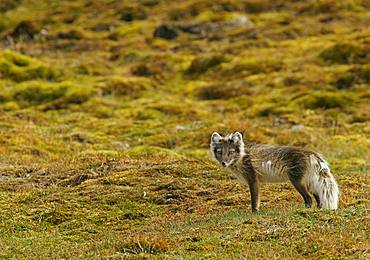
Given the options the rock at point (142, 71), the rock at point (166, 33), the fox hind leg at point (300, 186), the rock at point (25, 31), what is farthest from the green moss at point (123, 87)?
the rock at point (25, 31)

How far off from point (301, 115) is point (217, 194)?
911 inches

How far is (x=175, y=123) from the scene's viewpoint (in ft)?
134

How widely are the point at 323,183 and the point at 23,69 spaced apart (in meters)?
43.3

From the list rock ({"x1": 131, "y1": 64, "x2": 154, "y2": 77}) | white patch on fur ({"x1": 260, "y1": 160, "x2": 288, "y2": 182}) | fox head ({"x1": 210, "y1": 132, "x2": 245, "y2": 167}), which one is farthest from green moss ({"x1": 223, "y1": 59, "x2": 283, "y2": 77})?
white patch on fur ({"x1": 260, "y1": 160, "x2": 288, "y2": 182})

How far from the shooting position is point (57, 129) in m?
37.6

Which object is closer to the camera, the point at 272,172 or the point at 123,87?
the point at 272,172

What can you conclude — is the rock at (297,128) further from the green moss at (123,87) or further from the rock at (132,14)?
the rock at (132,14)

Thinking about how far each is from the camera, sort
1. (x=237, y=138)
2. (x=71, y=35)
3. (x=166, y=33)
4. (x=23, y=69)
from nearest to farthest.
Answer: (x=237, y=138)
(x=23, y=69)
(x=166, y=33)
(x=71, y=35)

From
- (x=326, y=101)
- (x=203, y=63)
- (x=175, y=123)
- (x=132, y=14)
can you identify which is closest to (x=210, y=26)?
(x=132, y=14)

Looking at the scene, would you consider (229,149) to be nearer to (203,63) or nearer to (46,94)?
(46,94)

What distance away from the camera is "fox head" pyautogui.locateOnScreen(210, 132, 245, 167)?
1667cm

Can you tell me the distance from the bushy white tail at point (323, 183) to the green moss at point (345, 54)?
39285 millimetres

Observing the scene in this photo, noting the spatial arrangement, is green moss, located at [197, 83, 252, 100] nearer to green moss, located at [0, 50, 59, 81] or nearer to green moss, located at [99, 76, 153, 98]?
green moss, located at [99, 76, 153, 98]

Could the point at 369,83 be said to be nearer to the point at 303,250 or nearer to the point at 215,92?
the point at 215,92
